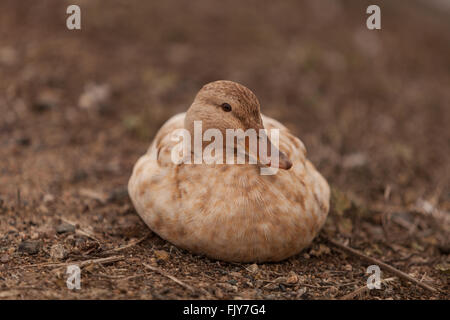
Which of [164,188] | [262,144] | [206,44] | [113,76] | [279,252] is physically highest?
[206,44]

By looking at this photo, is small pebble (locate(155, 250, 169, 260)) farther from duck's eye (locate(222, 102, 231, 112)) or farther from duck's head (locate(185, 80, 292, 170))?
duck's eye (locate(222, 102, 231, 112))

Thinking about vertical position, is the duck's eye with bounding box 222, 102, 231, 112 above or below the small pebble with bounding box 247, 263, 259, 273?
above

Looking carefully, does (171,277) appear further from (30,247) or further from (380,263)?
(380,263)

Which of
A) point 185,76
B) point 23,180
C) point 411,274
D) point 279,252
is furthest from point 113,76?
point 411,274

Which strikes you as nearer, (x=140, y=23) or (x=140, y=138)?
(x=140, y=138)

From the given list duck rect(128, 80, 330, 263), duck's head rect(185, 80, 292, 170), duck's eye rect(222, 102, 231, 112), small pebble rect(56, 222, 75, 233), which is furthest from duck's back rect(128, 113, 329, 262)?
small pebble rect(56, 222, 75, 233)
